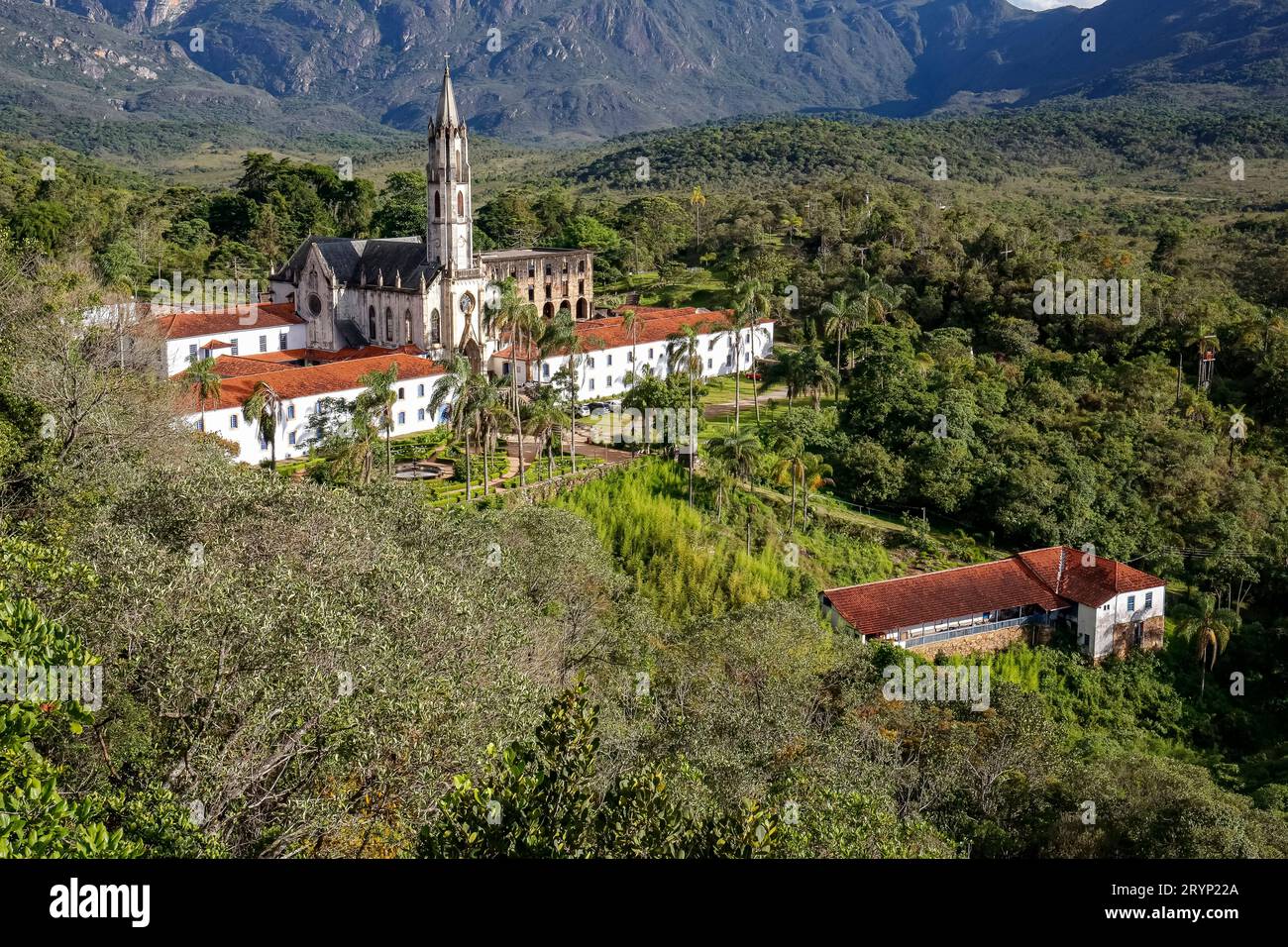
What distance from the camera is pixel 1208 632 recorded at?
4025cm

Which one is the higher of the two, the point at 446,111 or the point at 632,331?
the point at 446,111

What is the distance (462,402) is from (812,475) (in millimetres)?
14074

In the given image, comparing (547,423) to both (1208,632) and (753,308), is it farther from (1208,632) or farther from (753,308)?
(1208,632)

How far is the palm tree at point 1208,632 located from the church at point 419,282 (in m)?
31.9

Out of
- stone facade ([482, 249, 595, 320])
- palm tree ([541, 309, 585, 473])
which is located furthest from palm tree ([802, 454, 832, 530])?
stone facade ([482, 249, 595, 320])

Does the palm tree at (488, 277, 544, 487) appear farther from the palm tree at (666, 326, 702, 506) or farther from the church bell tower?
the palm tree at (666, 326, 702, 506)

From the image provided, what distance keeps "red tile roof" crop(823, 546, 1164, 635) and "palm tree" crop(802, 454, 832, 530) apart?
17.6 ft

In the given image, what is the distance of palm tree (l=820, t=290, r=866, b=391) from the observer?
59.9 meters

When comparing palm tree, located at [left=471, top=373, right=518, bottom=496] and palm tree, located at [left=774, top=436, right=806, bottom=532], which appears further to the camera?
palm tree, located at [left=774, top=436, right=806, bottom=532]

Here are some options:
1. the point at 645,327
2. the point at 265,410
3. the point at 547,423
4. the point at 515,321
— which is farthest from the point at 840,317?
the point at 265,410

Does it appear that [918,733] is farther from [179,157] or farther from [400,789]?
[179,157]
